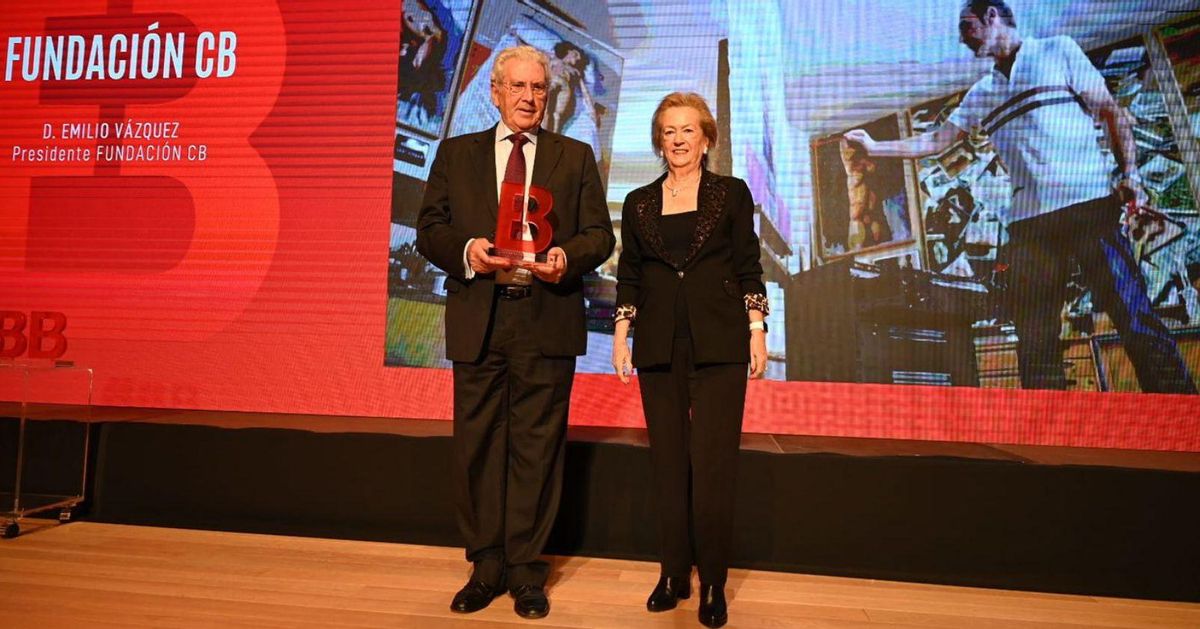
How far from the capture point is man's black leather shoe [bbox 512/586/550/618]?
2.07 m

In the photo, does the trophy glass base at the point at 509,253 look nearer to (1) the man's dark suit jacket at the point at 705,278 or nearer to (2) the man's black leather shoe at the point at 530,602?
(1) the man's dark suit jacket at the point at 705,278

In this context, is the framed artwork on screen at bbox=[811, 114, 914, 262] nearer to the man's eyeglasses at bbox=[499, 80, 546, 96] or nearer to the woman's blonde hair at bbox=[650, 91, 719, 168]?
the woman's blonde hair at bbox=[650, 91, 719, 168]

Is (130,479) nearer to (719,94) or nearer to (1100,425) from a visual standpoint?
(719,94)

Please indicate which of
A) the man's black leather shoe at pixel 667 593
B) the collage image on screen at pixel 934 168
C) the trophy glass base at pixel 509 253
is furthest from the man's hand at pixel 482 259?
the collage image on screen at pixel 934 168

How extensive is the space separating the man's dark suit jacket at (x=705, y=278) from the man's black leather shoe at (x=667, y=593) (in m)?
0.64

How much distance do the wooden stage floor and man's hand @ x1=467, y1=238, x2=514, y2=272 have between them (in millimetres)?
959

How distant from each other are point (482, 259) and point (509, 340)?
0.89 feet

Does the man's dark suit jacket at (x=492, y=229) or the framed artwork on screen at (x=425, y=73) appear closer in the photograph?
the man's dark suit jacket at (x=492, y=229)

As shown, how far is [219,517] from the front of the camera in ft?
9.77

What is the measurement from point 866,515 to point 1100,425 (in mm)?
1383

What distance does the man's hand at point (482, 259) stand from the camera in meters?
2.01

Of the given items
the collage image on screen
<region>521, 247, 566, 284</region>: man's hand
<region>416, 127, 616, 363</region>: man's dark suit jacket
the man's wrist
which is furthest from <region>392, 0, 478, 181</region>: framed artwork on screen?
the man's wrist

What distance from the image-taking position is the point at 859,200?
3377 mm

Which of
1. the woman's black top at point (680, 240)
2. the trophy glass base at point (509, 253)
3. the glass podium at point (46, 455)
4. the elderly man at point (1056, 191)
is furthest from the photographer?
the elderly man at point (1056, 191)
